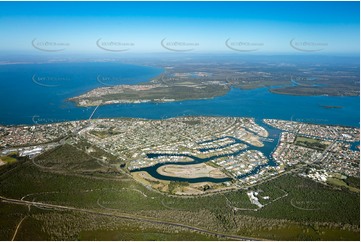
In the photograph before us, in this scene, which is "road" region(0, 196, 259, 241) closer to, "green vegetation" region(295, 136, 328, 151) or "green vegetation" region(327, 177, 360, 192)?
"green vegetation" region(327, 177, 360, 192)

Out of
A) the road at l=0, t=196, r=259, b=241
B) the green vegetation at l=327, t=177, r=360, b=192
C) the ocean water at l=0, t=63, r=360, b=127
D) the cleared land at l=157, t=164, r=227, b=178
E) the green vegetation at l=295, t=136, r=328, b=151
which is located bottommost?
the road at l=0, t=196, r=259, b=241

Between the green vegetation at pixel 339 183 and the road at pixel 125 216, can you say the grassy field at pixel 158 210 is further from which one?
the green vegetation at pixel 339 183

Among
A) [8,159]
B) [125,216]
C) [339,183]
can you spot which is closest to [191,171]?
[125,216]

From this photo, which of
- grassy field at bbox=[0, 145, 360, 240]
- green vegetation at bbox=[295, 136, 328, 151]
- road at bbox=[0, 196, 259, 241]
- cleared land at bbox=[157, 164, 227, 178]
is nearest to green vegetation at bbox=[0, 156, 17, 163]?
grassy field at bbox=[0, 145, 360, 240]

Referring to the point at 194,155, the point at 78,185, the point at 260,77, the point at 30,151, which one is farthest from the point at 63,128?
the point at 260,77

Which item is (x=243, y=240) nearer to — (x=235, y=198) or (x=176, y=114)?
(x=235, y=198)
